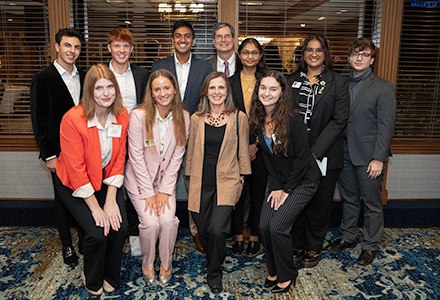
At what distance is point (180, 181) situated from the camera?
3.96 m

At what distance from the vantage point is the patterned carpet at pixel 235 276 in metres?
2.55

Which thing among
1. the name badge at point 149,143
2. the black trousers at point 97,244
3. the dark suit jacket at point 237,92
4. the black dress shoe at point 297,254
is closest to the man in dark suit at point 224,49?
the dark suit jacket at point 237,92

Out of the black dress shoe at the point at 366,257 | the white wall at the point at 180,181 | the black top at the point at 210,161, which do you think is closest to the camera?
the black top at the point at 210,161

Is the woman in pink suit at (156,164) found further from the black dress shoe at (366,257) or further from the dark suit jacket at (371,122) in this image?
the black dress shoe at (366,257)

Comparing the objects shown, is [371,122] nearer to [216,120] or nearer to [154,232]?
[216,120]

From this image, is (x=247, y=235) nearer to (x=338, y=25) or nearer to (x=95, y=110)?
(x=95, y=110)

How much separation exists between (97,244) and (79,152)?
0.66 m

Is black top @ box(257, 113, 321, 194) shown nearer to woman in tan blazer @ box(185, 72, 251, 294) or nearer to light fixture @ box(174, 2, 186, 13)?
woman in tan blazer @ box(185, 72, 251, 294)

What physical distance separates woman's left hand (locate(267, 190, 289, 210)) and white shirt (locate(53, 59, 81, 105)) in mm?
1826

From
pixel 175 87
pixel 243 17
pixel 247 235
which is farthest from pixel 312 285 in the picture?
pixel 243 17

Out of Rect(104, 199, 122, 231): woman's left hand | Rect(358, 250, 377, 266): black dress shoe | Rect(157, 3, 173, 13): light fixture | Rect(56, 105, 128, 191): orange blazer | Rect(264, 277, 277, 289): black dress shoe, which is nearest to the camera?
Rect(56, 105, 128, 191): orange blazer

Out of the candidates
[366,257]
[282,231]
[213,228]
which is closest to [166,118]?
[213,228]

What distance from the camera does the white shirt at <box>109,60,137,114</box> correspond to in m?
3.06

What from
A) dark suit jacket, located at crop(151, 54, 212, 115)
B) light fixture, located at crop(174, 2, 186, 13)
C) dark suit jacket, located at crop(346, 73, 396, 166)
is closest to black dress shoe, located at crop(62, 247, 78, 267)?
dark suit jacket, located at crop(151, 54, 212, 115)
